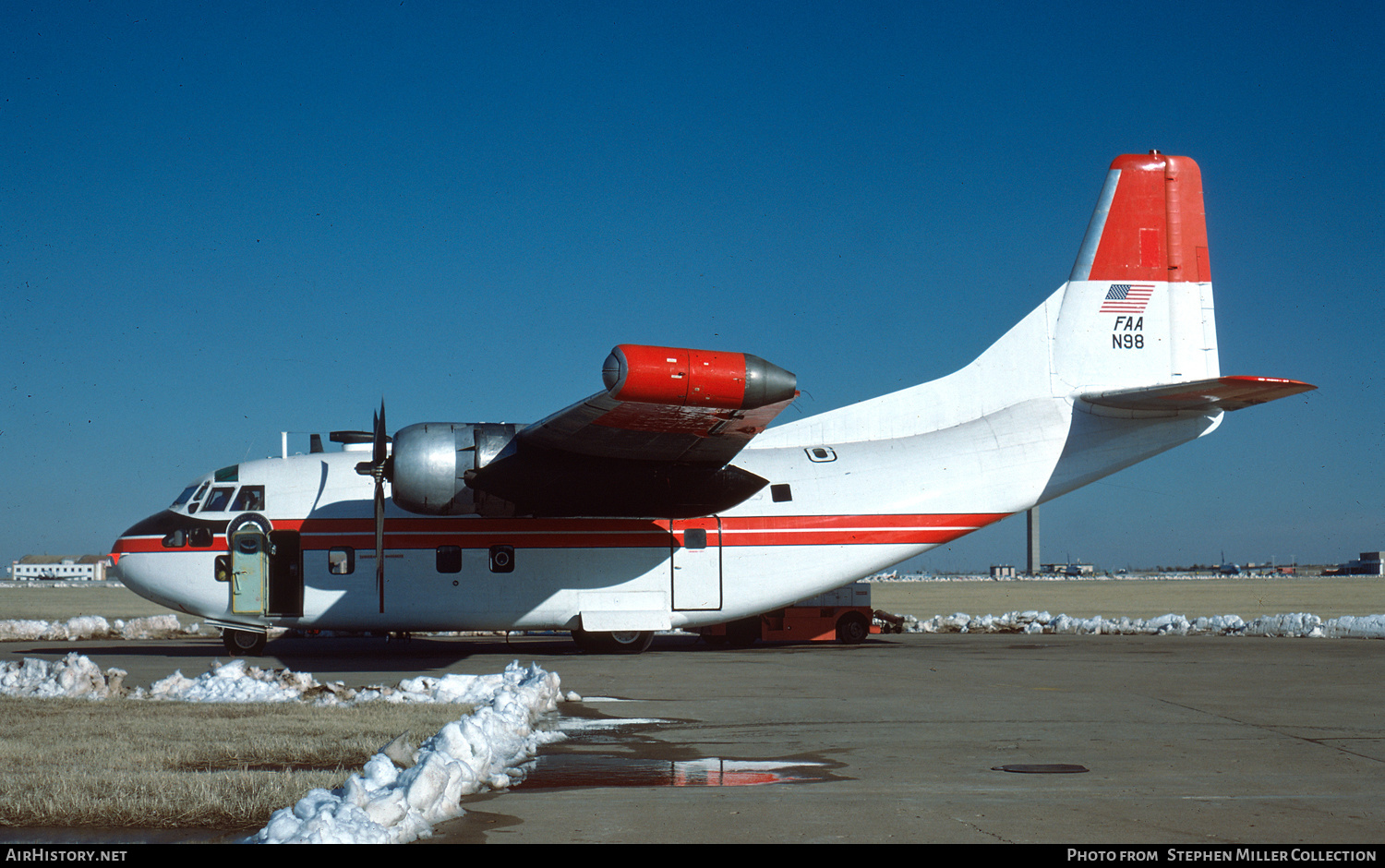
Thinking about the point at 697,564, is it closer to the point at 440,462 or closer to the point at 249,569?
the point at 440,462

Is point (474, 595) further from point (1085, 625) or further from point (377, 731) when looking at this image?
point (1085, 625)

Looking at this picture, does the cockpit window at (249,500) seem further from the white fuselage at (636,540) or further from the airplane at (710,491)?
the white fuselage at (636,540)

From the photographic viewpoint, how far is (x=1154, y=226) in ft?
68.5

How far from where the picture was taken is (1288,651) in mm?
18688

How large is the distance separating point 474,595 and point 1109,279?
14150 mm

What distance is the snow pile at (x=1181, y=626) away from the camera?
23.2 m

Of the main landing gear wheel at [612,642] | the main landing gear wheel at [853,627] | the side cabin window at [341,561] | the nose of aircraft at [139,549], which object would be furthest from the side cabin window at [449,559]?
the main landing gear wheel at [853,627]

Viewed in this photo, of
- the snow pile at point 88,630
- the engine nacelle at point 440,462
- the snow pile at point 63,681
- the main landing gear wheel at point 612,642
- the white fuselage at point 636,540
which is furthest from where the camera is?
the snow pile at point 88,630

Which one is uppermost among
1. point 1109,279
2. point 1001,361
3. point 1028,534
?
point 1109,279

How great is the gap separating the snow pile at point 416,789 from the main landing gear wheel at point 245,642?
37.1 feet

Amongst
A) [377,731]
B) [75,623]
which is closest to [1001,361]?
[377,731]

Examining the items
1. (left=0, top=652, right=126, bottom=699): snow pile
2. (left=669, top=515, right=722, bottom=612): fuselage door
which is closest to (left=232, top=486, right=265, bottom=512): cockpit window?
(left=0, top=652, right=126, bottom=699): snow pile

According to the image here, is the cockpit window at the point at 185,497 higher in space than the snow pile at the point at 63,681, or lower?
higher

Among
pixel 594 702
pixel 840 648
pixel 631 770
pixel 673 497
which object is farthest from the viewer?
pixel 840 648
